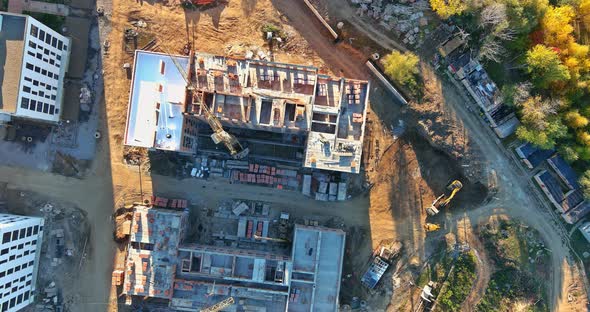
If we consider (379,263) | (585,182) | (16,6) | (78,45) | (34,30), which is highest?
(16,6)

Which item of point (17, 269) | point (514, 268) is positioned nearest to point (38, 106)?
point (17, 269)

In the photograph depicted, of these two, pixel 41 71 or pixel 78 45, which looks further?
pixel 78 45

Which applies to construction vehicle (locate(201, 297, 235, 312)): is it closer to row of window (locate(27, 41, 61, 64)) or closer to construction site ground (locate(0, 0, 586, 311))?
construction site ground (locate(0, 0, 586, 311))

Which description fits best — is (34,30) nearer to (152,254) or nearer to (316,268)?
(152,254)

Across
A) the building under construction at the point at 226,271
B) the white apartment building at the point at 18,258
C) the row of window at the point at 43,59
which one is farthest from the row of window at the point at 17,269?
the row of window at the point at 43,59

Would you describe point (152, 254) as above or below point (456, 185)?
below

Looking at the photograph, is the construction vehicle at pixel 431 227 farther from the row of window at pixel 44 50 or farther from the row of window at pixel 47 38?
the row of window at pixel 47 38
